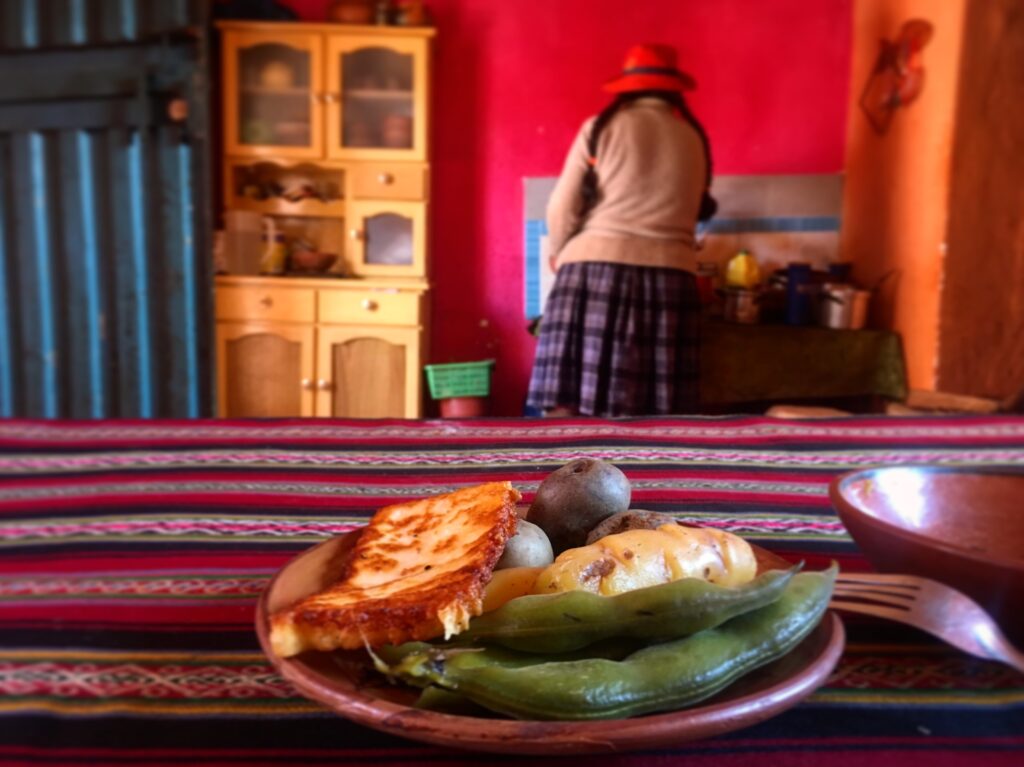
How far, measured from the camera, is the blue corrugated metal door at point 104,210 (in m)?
2.28

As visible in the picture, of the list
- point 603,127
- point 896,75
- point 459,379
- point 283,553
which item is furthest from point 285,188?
point 283,553

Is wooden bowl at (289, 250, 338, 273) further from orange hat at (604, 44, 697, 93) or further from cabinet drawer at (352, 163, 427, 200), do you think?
orange hat at (604, 44, 697, 93)

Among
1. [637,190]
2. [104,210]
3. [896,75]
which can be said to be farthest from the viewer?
[896,75]

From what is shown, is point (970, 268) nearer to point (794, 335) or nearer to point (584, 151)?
point (794, 335)

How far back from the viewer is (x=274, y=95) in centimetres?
285

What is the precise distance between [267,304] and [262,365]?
21 centimetres

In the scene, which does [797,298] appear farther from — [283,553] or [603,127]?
[283,553]

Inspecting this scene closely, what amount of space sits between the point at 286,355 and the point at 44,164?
0.89m

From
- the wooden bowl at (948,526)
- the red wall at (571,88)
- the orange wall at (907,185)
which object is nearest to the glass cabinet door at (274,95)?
the red wall at (571,88)

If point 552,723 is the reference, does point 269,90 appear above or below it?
above

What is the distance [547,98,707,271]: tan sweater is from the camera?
1968mm

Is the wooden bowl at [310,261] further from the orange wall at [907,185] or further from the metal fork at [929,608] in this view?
the metal fork at [929,608]

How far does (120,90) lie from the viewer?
7.58 feet

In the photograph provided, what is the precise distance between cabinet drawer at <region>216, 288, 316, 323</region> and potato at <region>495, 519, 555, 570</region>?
2.58 m
